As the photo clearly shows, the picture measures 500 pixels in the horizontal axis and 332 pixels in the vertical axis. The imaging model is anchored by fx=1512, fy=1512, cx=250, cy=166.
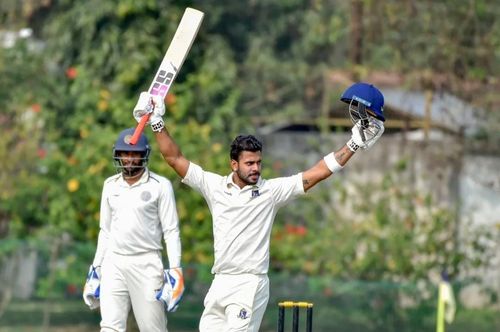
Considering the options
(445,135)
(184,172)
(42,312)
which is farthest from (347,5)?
(184,172)

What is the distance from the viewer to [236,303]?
31.5 feet

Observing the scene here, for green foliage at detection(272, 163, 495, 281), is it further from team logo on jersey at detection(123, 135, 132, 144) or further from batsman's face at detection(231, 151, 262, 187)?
batsman's face at detection(231, 151, 262, 187)

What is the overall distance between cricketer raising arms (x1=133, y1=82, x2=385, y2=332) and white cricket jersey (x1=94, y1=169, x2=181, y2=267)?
31.3 inches

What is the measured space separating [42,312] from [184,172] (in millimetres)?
7898

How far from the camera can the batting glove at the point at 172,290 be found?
10391 mm

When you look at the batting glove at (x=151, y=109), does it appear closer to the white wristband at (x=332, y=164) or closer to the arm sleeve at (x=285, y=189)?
the arm sleeve at (x=285, y=189)

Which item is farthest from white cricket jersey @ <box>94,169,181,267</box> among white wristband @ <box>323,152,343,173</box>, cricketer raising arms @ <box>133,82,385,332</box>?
white wristband @ <box>323,152,343,173</box>

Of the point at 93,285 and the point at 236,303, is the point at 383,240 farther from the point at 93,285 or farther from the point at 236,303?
the point at 236,303

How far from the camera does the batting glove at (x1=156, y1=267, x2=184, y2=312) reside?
10391 millimetres

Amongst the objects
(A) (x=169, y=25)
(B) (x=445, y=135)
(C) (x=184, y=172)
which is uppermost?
(A) (x=169, y=25)

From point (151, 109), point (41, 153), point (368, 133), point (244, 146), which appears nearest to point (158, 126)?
point (151, 109)

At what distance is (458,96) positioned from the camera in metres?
19.1

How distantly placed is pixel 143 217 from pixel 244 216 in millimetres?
1126

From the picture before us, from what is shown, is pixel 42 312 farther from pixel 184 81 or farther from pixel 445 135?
pixel 445 135
